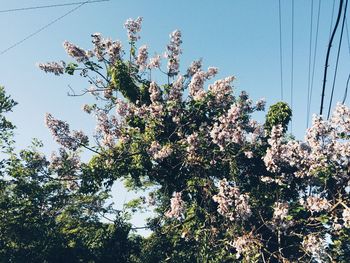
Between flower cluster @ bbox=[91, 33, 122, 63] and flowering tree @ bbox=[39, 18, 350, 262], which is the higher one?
flower cluster @ bbox=[91, 33, 122, 63]

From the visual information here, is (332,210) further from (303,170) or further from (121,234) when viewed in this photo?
(121,234)

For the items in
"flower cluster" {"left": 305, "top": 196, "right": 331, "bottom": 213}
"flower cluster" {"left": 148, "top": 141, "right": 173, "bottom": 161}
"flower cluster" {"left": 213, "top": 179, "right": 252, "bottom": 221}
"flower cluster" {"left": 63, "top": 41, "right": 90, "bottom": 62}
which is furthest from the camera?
"flower cluster" {"left": 63, "top": 41, "right": 90, "bottom": 62}

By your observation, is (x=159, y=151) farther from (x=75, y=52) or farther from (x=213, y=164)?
(x=75, y=52)

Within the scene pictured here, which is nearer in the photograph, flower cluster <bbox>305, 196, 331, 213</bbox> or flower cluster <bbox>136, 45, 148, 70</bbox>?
flower cluster <bbox>305, 196, 331, 213</bbox>

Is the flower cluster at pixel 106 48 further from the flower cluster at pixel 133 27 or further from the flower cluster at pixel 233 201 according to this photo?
the flower cluster at pixel 233 201

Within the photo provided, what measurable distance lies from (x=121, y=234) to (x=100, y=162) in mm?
4388

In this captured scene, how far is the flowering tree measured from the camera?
12.0 metres

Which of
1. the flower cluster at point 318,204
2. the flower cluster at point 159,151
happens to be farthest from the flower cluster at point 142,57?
the flower cluster at point 318,204

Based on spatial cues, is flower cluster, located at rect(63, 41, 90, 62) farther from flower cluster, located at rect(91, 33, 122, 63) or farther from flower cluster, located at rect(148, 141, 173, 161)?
flower cluster, located at rect(148, 141, 173, 161)

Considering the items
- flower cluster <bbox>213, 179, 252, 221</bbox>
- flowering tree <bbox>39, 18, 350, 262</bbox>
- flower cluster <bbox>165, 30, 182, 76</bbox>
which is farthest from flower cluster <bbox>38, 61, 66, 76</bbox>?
flower cluster <bbox>213, 179, 252, 221</bbox>

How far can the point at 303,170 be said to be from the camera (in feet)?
42.1

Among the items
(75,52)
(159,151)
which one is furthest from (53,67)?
(159,151)

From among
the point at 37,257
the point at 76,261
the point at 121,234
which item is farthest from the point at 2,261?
the point at 121,234

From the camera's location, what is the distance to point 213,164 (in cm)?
1515
